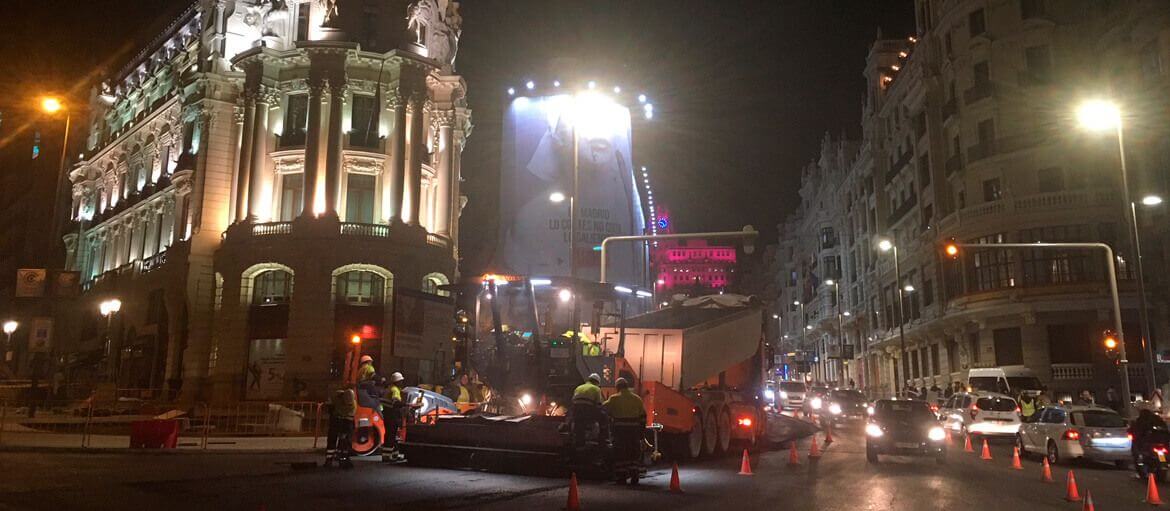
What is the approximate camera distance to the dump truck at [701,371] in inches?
682

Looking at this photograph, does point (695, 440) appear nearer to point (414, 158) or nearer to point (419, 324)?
point (419, 324)

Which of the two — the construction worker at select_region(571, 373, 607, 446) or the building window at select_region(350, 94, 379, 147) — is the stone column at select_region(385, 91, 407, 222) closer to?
the building window at select_region(350, 94, 379, 147)

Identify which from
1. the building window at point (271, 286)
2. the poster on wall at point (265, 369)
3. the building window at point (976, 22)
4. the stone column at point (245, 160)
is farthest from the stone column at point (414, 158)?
the building window at point (976, 22)

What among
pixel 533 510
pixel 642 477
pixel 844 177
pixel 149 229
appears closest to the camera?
pixel 533 510

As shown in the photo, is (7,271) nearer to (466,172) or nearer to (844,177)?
(466,172)

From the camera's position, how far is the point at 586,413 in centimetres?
1306

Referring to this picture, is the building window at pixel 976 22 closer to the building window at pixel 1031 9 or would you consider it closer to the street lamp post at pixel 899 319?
the building window at pixel 1031 9

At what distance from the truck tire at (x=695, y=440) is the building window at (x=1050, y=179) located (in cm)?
3075


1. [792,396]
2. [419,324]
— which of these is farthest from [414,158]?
[792,396]

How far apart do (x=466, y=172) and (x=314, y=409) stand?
3014cm

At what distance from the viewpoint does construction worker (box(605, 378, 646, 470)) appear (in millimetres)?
13328

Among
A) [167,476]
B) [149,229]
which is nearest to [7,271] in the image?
[149,229]

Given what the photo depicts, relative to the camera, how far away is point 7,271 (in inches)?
2904

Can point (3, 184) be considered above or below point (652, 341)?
above
